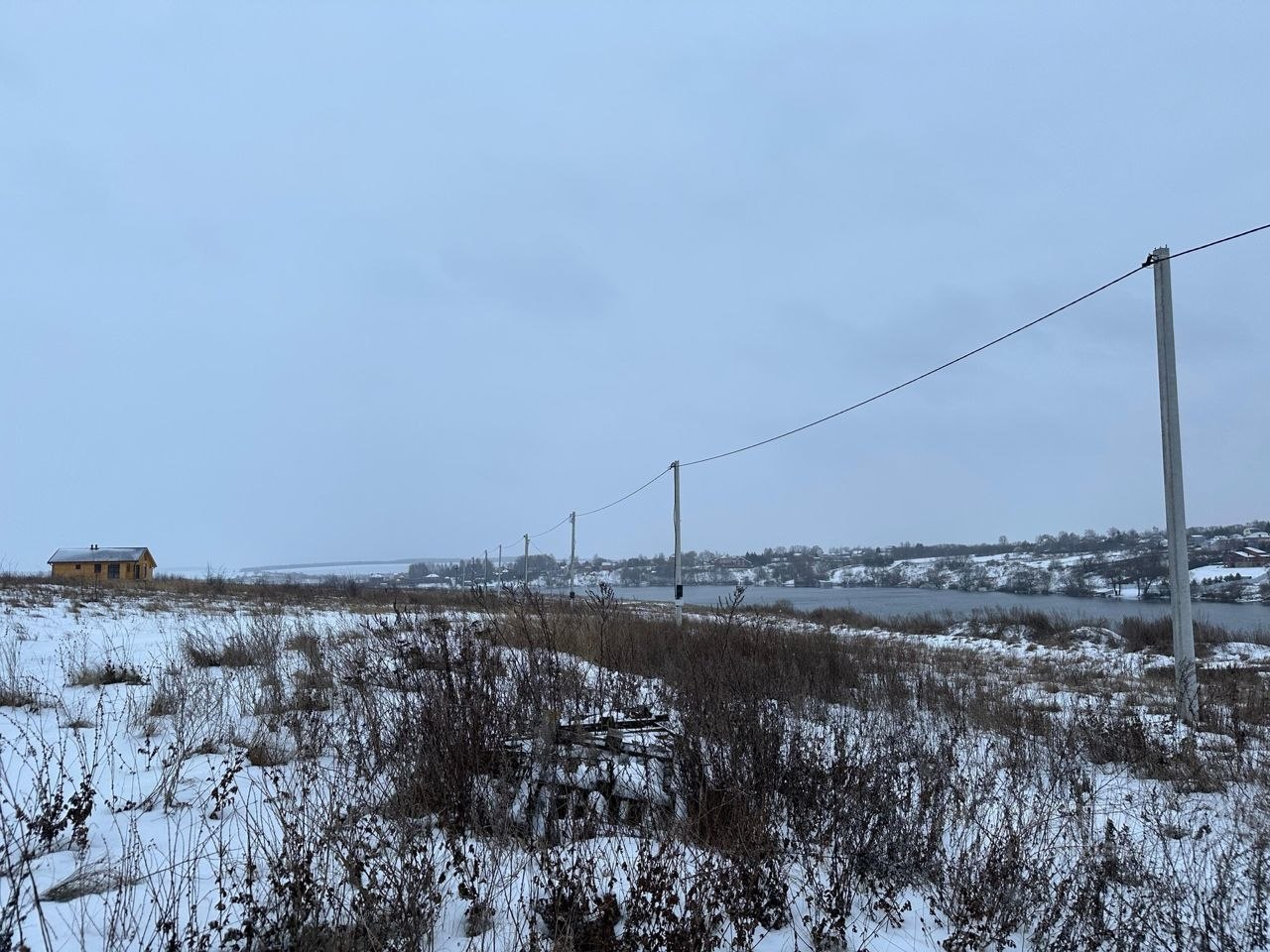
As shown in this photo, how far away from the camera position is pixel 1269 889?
3.48 metres

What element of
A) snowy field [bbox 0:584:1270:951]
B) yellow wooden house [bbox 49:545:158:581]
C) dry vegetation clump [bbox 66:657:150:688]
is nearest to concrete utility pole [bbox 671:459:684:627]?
snowy field [bbox 0:584:1270:951]

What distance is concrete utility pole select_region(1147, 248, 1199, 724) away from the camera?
7785 mm

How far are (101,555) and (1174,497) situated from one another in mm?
78654

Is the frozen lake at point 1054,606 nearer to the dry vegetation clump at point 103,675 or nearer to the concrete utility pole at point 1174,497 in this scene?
the concrete utility pole at point 1174,497

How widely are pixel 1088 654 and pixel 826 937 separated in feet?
66.3

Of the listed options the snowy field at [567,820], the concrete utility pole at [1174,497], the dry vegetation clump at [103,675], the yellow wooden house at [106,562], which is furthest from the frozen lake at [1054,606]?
the yellow wooden house at [106,562]

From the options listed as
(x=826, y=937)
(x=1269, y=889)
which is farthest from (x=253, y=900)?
(x=1269, y=889)

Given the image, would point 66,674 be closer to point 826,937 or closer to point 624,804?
point 624,804

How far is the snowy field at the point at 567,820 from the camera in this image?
3031 millimetres

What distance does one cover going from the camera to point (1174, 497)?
8016 mm

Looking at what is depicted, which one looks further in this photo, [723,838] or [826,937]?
[723,838]

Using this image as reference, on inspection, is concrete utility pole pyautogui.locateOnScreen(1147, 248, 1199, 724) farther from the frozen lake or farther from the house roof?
the house roof

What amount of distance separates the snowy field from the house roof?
6705cm

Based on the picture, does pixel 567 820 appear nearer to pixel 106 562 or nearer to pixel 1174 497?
pixel 1174 497
